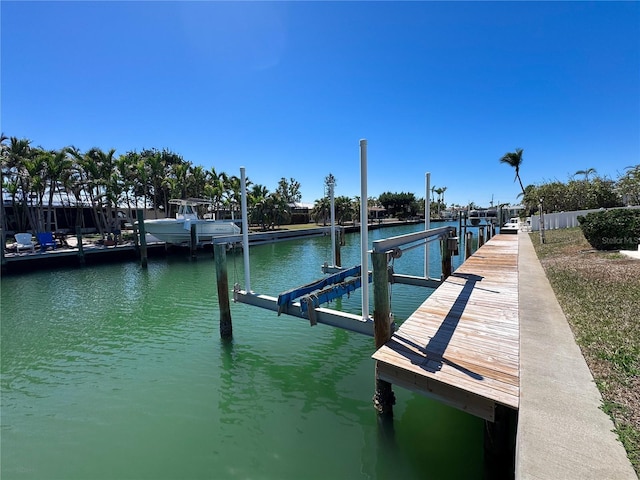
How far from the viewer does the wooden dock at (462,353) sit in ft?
10.8

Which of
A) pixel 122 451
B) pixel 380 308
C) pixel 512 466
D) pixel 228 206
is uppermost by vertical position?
pixel 228 206

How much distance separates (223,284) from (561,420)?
668 cm

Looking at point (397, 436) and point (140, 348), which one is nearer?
point (397, 436)

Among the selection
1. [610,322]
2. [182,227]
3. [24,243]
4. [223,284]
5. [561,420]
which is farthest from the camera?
[182,227]

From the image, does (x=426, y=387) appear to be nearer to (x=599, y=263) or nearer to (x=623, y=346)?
(x=623, y=346)

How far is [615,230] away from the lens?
11211mm

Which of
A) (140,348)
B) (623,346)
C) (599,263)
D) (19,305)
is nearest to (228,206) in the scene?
(19,305)

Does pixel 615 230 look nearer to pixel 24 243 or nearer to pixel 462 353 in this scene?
pixel 462 353

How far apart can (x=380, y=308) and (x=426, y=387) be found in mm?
1379

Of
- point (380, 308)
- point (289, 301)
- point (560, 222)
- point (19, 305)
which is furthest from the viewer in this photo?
point (560, 222)

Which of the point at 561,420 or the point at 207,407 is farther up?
the point at 561,420

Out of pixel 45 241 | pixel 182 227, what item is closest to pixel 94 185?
pixel 45 241

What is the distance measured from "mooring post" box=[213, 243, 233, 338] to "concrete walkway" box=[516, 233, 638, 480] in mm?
6169

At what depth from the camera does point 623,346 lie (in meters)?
4.12
